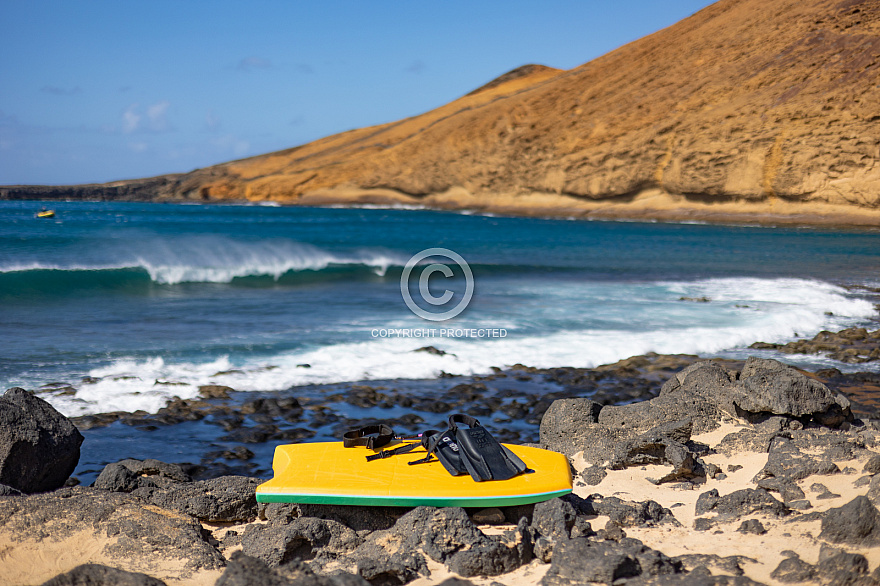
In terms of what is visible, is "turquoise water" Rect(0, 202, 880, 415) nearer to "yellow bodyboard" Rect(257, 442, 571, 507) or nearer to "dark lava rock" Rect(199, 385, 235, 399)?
"dark lava rock" Rect(199, 385, 235, 399)

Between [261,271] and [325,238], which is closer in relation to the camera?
[261,271]

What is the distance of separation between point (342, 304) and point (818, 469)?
10.9 m

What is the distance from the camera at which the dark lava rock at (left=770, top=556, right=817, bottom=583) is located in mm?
3160

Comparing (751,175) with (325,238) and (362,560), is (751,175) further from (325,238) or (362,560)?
(362,560)

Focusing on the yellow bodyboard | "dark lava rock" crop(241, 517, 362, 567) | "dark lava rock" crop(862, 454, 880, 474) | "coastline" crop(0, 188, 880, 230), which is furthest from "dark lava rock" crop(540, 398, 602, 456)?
"coastline" crop(0, 188, 880, 230)

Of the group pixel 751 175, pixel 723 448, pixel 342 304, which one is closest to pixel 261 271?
pixel 342 304

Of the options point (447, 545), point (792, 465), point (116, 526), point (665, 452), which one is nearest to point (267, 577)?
point (447, 545)

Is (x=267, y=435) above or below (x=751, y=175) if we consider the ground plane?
below

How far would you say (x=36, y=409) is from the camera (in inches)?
191

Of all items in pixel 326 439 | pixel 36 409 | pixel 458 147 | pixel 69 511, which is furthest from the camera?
pixel 458 147

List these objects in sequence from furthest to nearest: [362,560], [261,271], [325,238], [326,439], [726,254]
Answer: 1. [325,238]
2. [726,254]
3. [261,271]
4. [326,439]
5. [362,560]

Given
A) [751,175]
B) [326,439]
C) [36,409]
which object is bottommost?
[326,439]

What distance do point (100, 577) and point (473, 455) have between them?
7.27 ft

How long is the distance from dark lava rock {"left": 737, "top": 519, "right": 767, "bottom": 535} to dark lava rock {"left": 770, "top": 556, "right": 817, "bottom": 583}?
42 cm
